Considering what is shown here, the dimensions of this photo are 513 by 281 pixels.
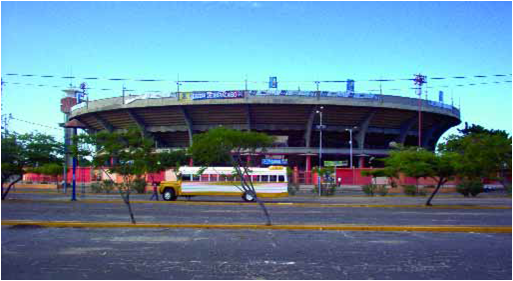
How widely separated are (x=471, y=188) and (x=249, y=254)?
31.9m

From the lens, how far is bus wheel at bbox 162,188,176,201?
3006cm

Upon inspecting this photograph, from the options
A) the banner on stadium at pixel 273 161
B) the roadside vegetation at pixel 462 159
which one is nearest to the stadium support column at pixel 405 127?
the banner on stadium at pixel 273 161

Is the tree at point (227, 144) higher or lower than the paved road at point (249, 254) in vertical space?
higher

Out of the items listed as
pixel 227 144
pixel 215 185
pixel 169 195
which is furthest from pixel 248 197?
pixel 227 144

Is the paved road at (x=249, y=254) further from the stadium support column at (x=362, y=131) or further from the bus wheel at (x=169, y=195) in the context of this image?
the stadium support column at (x=362, y=131)

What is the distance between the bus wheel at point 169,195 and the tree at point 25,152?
7.30 meters

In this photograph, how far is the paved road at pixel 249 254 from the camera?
8125mm

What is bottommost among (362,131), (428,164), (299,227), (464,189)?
(464,189)

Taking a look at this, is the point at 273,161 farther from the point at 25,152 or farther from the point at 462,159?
the point at 462,159

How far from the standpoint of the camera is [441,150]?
2831cm

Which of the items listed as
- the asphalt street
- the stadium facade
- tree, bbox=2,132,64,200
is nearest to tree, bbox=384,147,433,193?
the asphalt street

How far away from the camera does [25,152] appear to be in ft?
94.3

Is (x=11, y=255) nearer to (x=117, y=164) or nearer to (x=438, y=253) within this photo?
(x=117, y=164)

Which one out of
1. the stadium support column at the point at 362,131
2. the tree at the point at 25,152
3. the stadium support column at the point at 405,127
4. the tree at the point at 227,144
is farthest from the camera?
the stadium support column at the point at 405,127
